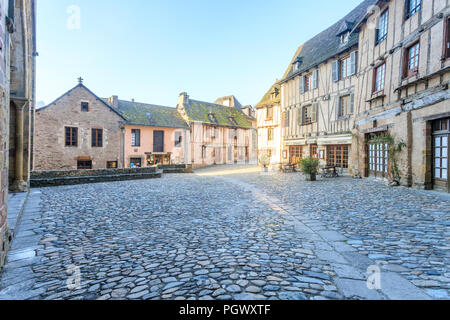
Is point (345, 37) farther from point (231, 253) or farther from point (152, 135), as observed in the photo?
point (152, 135)

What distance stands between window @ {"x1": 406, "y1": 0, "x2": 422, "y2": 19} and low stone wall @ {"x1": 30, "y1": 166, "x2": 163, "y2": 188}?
13.0m

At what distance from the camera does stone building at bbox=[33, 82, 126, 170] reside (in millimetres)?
17719

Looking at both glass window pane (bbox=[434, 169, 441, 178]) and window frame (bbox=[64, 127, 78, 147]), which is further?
window frame (bbox=[64, 127, 78, 147])

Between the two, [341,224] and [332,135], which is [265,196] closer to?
[341,224]

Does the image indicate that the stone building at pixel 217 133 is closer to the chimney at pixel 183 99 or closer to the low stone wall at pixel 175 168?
the chimney at pixel 183 99

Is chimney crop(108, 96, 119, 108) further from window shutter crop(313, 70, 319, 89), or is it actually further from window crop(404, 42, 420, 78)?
window crop(404, 42, 420, 78)

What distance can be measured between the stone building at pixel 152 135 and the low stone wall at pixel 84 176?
27.7 ft

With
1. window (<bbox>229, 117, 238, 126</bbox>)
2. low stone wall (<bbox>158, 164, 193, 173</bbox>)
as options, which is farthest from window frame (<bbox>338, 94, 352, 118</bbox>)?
window (<bbox>229, 117, 238, 126</bbox>)

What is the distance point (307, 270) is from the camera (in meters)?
2.49

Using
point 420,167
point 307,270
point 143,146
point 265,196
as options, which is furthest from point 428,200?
point 143,146

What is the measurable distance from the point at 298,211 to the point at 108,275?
4.00 meters

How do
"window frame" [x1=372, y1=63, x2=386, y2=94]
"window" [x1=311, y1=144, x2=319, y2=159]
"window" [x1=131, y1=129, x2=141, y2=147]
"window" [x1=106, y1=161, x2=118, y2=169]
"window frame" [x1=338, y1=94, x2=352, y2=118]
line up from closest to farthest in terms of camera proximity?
"window frame" [x1=372, y1=63, x2=386, y2=94] < "window frame" [x1=338, y1=94, x2=352, y2=118] < "window" [x1=311, y1=144, x2=319, y2=159] < "window" [x1=106, y1=161, x2=118, y2=169] < "window" [x1=131, y1=129, x2=141, y2=147]

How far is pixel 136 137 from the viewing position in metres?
22.1

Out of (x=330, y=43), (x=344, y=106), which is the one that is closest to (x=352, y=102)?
(x=344, y=106)
